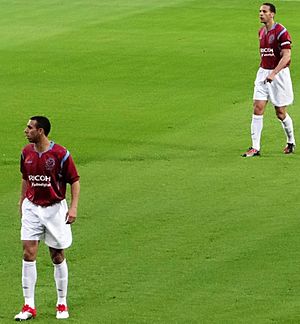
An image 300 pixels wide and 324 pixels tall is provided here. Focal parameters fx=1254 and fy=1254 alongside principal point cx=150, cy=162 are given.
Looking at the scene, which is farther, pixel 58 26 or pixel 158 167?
pixel 58 26

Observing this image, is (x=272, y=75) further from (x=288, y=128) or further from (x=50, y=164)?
(x=50, y=164)

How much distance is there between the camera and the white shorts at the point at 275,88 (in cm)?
2139

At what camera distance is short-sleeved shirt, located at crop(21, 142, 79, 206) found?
13.1m

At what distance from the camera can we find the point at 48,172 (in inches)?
Result: 516

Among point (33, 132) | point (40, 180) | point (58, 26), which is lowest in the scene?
point (58, 26)

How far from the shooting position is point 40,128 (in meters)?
13.1

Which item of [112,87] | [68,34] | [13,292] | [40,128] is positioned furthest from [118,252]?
[68,34]

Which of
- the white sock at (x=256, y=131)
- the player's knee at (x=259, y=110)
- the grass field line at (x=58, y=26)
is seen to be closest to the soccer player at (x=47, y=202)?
the white sock at (x=256, y=131)

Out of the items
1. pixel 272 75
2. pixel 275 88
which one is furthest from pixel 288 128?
pixel 272 75

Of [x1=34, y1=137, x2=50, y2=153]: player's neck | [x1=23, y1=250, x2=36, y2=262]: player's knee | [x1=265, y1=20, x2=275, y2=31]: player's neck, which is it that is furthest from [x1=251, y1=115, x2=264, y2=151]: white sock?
[x1=23, y1=250, x2=36, y2=262]: player's knee

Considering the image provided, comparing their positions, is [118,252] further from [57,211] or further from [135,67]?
[135,67]

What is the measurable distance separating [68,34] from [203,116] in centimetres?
1195

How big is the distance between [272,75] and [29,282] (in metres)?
9.01

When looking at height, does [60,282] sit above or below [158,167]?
above
